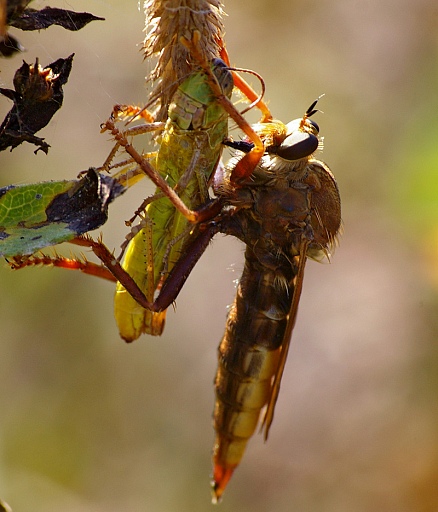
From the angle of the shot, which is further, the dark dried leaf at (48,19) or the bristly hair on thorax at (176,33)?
the bristly hair on thorax at (176,33)

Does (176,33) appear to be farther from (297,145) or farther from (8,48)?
(297,145)

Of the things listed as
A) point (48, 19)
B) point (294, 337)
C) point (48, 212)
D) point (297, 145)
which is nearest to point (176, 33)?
point (48, 19)

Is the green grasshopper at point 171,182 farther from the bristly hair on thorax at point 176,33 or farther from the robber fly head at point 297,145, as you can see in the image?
the robber fly head at point 297,145

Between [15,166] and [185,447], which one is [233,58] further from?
[185,447]

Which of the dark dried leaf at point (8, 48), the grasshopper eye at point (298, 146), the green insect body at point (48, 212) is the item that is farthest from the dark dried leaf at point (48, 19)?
the grasshopper eye at point (298, 146)

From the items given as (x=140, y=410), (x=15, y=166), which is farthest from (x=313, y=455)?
(x=15, y=166)

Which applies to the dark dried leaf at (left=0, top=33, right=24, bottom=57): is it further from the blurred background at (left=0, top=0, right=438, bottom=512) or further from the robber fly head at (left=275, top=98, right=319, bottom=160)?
the blurred background at (left=0, top=0, right=438, bottom=512)

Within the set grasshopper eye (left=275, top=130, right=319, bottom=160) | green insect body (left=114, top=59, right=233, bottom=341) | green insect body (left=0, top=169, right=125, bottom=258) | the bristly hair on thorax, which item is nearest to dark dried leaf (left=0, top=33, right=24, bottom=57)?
green insect body (left=0, top=169, right=125, bottom=258)
